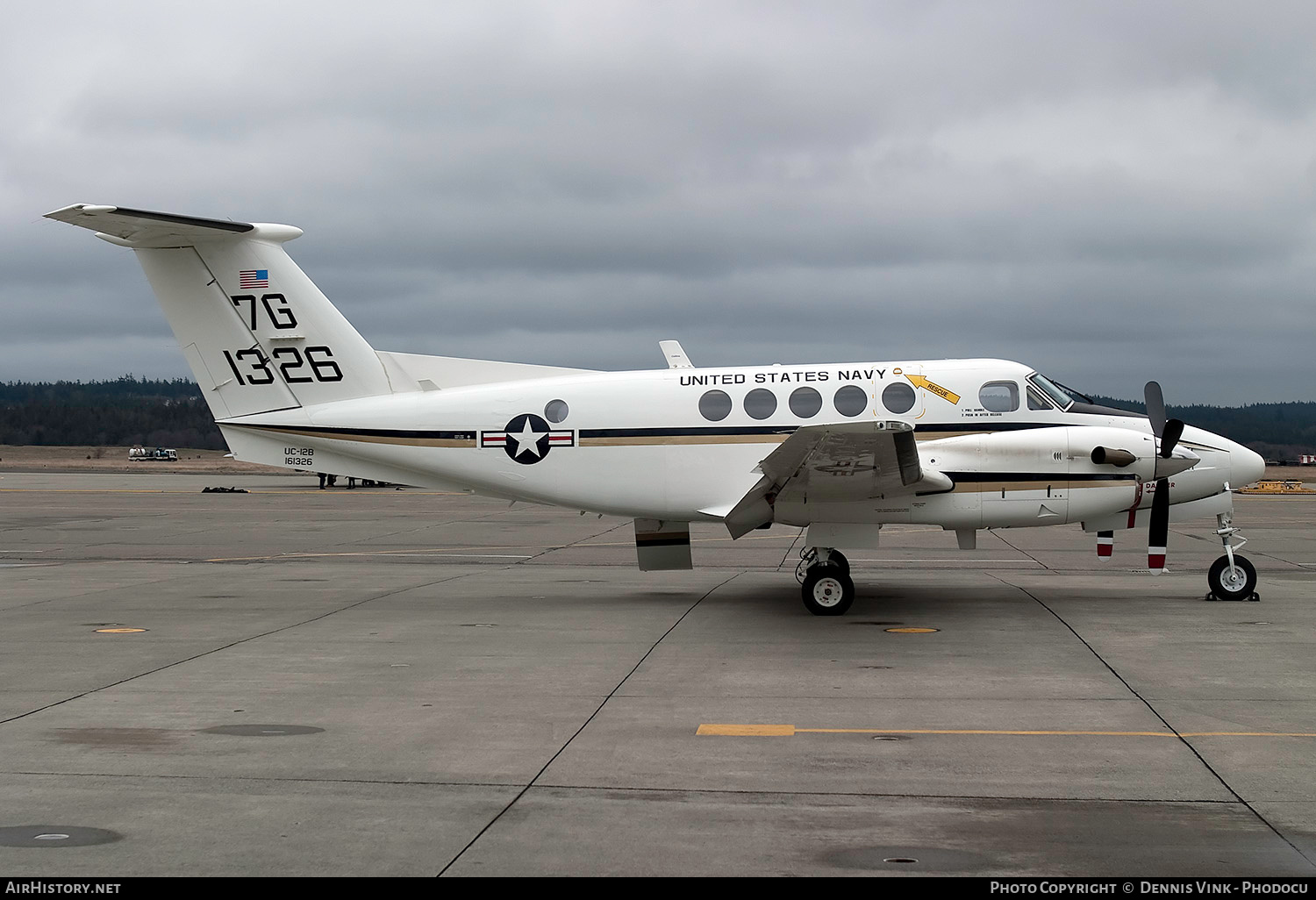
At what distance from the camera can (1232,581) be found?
1435cm

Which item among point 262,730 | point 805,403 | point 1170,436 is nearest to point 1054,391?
point 1170,436

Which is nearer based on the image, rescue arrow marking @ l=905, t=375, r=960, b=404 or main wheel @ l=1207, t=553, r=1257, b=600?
rescue arrow marking @ l=905, t=375, r=960, b=404

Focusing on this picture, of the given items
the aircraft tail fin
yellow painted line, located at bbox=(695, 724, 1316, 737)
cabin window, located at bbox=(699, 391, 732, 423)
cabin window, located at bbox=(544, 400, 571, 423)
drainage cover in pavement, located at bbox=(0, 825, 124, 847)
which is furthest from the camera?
cabin window, located at bbox=(544, 400, 571, 423)

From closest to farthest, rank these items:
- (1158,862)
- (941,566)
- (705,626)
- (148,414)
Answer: (1158,862), (705,626), (941,566), (148,414)

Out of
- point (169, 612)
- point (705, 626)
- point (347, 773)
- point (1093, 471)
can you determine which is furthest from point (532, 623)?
point (1093, 471)

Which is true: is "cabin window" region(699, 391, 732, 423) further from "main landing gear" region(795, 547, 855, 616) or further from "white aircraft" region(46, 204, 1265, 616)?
"main landing gear" region(795, 547, 855, 616)

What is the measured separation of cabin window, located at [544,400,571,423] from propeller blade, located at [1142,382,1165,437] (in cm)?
779

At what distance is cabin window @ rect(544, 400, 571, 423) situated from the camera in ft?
48.3

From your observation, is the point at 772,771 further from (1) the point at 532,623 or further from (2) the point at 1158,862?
(1) the point at 532,623

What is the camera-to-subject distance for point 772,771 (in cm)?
697

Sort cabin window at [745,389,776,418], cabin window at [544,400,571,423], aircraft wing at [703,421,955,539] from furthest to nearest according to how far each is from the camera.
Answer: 1. cabin window at [544,400,571,423]
2. cabin window at [745,389,776,418]
3. aircraft wing at [703,421,955,539]

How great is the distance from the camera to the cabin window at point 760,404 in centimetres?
1423

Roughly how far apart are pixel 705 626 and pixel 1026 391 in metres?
5.35

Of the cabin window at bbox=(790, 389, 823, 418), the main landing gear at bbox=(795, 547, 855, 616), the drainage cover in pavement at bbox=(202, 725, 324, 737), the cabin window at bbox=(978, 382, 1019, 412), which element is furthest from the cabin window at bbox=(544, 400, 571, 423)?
the drainage cover in pavement at bbox=(202, 725, 324, 737)
